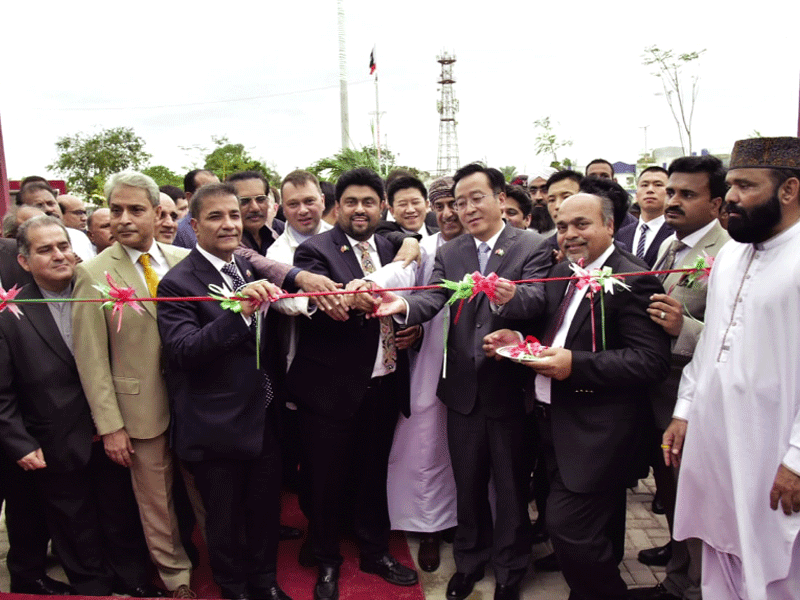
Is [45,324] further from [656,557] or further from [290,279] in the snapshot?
[656,557]

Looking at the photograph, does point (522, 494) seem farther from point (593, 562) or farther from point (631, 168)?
point (631, 168)

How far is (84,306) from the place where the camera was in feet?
10.9

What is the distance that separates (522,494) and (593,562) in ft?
1.91

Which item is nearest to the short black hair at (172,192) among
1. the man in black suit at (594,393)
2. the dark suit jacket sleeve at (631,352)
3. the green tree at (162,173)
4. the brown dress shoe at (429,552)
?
the brown dress shoe at (429,552)

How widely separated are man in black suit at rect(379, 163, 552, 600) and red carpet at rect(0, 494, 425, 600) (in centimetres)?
39

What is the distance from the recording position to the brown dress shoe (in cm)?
401

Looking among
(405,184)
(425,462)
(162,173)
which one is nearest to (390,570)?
(425,462)

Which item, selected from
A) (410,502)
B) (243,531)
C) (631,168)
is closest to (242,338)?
(243,531)

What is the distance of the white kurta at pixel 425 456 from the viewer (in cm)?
409

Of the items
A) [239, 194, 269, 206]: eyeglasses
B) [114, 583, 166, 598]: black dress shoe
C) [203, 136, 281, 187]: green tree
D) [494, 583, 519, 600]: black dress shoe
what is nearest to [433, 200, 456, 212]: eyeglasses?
[239, 194, 269, 206]: eyeglasses

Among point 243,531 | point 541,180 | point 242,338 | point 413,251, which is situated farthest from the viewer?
point 541,180

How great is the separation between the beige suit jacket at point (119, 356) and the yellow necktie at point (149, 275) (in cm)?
3

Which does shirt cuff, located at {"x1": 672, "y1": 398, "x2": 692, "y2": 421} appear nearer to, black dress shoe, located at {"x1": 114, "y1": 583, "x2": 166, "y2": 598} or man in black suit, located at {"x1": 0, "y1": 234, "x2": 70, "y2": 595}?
black dress shoe, located at {"x1": 114, "y1": 583, "x2": 166, "y2": 598}

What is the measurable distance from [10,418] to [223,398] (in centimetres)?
114
